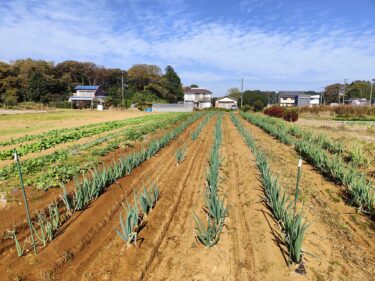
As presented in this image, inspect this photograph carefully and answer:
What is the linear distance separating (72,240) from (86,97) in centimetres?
5105

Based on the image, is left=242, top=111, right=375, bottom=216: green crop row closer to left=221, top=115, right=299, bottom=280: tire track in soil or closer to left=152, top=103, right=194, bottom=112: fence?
left=221, top=115, right=299, bottom=280: tire track in soil

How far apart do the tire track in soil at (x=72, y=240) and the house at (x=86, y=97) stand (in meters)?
43.1

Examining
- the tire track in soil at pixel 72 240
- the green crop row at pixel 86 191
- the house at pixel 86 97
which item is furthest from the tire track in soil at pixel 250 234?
the house at pixel 86 97

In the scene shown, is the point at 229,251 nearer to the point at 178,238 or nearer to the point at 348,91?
the point at 178,238

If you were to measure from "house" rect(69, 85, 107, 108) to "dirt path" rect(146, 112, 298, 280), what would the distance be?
4407 centimetres

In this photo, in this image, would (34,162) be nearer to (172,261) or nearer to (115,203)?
(115,203)

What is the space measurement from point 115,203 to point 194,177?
1.86m

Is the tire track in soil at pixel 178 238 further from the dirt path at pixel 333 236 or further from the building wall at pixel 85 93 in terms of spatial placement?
the building wall at pixel 85 93

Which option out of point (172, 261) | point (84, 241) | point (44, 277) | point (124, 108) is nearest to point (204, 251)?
point (172, 261)

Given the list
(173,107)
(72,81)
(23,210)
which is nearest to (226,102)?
(173,107)

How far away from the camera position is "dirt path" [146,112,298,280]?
7.92ft

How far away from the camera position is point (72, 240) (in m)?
2.84

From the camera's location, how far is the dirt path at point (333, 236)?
248 cm

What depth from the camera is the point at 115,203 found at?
3.80m
